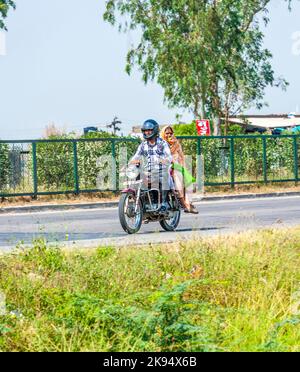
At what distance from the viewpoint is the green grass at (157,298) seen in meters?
6.95

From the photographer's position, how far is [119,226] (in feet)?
59.9

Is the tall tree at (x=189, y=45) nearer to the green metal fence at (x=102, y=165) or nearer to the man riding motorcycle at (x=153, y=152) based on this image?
the green metal fence at (x=102, y=165)

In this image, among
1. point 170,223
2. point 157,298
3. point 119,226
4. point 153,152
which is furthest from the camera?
point 119,226

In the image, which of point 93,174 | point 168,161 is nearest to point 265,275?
point 168,161

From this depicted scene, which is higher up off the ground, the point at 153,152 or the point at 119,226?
the point at 153,152

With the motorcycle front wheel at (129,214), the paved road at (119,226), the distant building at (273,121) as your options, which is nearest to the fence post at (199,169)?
the paved road at (119,226)

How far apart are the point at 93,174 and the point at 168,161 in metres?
13.5

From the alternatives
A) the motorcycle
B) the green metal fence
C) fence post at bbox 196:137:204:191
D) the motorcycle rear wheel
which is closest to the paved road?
the motorcycle rear wheel

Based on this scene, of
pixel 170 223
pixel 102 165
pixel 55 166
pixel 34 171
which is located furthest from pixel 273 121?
pixel 170 223

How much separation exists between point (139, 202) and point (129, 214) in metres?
0.24

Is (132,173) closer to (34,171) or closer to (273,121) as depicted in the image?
(34,171)

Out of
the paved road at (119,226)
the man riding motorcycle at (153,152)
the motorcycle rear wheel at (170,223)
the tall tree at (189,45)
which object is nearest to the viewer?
the paved road at (119,226)

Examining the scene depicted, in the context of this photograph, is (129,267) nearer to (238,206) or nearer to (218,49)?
(238,206)

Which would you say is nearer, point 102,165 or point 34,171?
point 34,171
